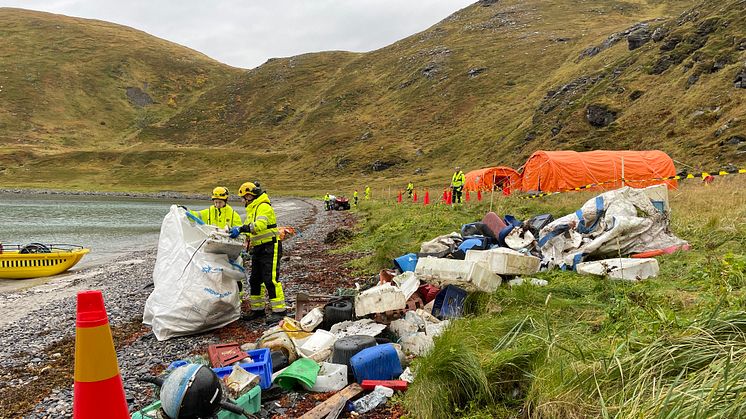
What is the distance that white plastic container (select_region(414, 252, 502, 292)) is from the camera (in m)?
5.91

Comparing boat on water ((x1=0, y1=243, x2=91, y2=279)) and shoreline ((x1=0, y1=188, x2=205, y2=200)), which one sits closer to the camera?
boat on water ((x1=0, y1=243, x2=91, y2=279))

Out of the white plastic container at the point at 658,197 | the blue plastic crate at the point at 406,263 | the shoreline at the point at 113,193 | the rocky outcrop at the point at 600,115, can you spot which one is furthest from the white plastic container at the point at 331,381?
the shoreline at the point at 113,193

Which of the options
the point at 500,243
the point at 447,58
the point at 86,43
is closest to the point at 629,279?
the point at 500,243

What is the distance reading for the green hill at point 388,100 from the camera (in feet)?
122

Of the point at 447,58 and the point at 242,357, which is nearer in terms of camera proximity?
the point at 242,357

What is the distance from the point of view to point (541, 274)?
7.12 m

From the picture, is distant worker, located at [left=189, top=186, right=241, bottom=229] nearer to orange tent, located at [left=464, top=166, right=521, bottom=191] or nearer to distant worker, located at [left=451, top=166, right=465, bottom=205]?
distant worker, located at [left=451, top=166, right=465, bottom=205]

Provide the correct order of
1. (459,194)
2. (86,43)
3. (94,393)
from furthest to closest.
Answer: (86,43) < (459,194) < (94,393)

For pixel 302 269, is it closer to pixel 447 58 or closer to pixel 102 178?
pixel 102 178

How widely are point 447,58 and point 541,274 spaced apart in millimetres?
98841

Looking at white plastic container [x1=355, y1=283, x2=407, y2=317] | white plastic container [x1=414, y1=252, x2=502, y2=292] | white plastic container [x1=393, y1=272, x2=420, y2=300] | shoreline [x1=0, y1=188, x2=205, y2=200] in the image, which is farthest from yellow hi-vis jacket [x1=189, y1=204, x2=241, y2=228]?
shoreline [x1=0, y1=188, x2=205, y2=200]

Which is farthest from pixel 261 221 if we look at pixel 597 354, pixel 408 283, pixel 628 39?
pixel 628 39

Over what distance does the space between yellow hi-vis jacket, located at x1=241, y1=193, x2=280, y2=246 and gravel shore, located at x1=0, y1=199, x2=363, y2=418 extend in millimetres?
1374

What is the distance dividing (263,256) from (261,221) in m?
0.64
